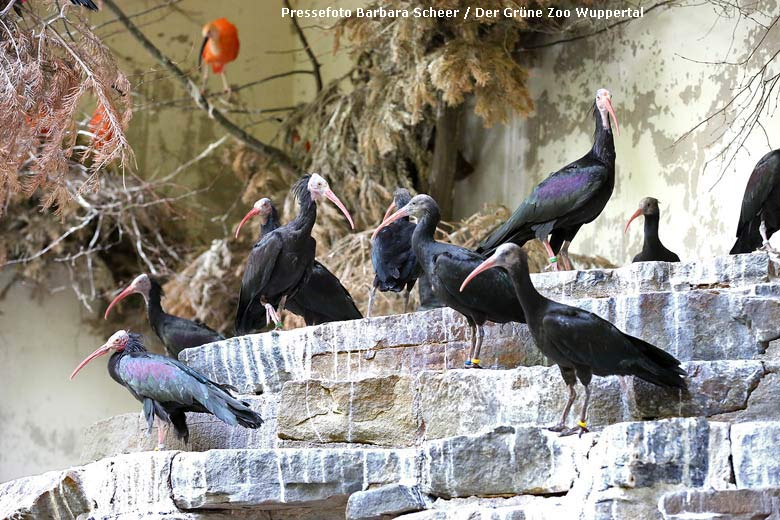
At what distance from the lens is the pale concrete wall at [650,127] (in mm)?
8414

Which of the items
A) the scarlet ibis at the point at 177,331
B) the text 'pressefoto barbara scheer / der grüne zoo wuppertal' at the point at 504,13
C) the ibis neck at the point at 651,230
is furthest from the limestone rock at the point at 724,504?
the text 'pressefoto barbara scheer / der grüne zoo wuppertal' at the point at 504,13

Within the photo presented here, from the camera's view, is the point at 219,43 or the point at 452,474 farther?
the point at 219,43

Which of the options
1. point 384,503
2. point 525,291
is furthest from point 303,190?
point 384,503

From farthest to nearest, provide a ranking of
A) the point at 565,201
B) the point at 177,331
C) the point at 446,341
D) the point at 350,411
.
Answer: the point at 177,331, the point at 565,201, the point at 446,341, the point at 350,411

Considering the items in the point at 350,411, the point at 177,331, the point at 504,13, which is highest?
the point at 504,13

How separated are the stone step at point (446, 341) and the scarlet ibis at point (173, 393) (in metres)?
0.41

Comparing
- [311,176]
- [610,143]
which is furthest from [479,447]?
[311,176]

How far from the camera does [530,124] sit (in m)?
10.5

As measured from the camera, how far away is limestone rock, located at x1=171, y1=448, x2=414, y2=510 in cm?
571

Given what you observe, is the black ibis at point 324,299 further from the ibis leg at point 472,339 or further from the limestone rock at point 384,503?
the limestone rock at point 384,503

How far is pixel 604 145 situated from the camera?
715 centimetres

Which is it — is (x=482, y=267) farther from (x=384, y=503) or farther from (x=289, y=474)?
(x=289, y=474)

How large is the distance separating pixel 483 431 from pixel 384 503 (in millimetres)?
522

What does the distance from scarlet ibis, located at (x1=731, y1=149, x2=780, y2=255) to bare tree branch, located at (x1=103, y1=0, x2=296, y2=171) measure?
491 cm
